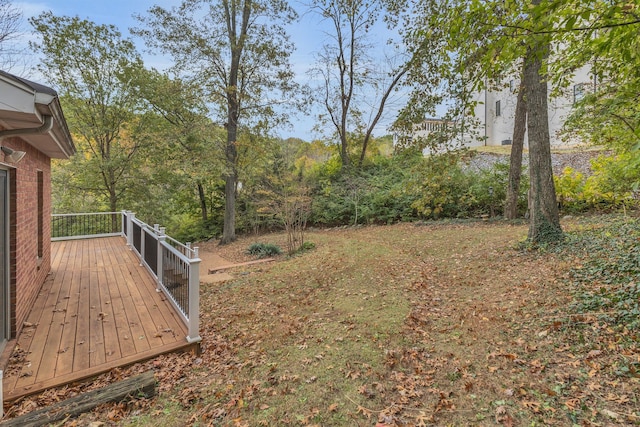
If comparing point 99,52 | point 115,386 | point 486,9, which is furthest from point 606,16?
point 99,52

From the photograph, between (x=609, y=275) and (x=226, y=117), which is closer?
(x=609, y=275)

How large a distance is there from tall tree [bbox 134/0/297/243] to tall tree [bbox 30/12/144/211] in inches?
93.6

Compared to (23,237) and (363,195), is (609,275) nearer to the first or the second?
(23,237)

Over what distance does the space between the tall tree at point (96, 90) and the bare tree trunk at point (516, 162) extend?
50.9ft

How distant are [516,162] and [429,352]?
9.20 metres

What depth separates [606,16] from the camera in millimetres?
2078

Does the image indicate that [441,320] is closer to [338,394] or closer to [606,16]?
[338,394]

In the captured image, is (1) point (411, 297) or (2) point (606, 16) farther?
(1) point (411, 297)

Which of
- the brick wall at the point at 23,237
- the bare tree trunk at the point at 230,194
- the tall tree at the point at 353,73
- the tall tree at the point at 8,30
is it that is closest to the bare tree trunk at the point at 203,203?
the bare tree trunk at the point at 230,194

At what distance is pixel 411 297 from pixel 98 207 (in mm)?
16483

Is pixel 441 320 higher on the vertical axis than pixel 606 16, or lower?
lower

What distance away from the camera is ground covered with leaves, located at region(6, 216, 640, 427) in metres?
2.43

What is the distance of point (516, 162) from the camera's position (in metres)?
10.0

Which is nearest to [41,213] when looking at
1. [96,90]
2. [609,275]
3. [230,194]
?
[230,194]
